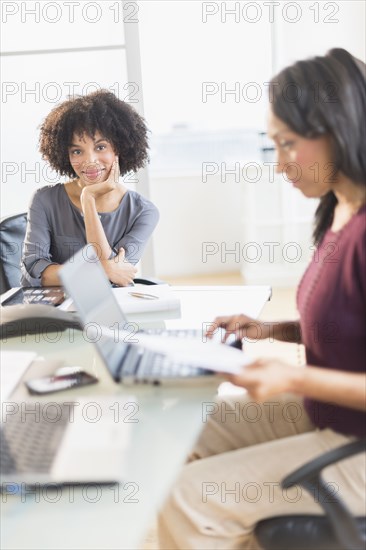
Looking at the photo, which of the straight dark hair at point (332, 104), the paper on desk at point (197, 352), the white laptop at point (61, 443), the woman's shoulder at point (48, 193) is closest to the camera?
the white laptop at point (61, 443)

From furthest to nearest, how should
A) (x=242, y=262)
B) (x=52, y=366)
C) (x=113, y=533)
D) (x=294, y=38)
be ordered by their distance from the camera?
(x=242, y=262) < (x=294, y=38) < (x=52, y=366) < (x=113, y=533)

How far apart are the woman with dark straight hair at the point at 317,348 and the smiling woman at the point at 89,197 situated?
123cm

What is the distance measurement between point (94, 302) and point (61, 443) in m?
0.43

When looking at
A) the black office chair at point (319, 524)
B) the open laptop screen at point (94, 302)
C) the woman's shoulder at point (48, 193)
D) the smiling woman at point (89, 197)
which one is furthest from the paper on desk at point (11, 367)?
the woman's shoulder at point (48, 193)

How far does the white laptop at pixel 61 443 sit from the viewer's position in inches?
44.0

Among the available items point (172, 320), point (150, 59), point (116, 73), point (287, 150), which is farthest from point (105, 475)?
point (150, 59)

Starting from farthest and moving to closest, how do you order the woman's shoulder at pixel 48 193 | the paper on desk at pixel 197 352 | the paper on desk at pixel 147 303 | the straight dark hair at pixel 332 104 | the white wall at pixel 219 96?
the white wall at pixel 219 96 < the woman's shoulder at pixel 48 193 < the paper on desk at pixel 147 303 < the straight dark hair at pixel 332 104 < the paper on desk at pixel 197 352

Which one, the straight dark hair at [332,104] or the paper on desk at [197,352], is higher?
the straight dark hair at [332,104]

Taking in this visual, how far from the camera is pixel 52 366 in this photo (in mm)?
1612

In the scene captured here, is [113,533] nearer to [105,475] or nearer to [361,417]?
[105,475]

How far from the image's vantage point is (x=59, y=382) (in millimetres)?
1491

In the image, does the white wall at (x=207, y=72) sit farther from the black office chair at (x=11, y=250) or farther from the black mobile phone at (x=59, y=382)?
the black mobile phone at (x=59, y=382)

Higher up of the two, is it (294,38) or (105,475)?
(294,38)

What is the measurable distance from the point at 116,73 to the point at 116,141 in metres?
0.78
